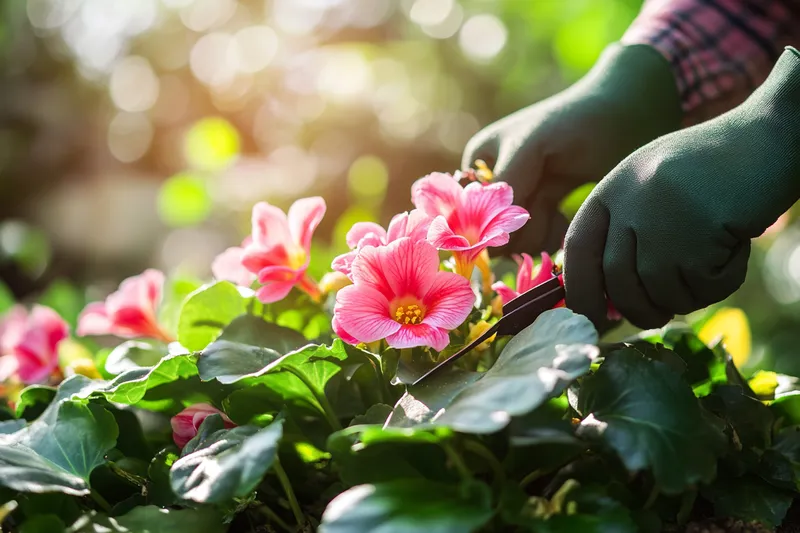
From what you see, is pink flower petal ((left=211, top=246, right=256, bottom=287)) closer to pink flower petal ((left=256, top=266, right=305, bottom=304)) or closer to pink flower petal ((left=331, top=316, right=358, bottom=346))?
pink flower petal ((left=256, top=266, right=305, bottom=304))

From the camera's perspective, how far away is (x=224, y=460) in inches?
20.2

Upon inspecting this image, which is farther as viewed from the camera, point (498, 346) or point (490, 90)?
point (490, 90)

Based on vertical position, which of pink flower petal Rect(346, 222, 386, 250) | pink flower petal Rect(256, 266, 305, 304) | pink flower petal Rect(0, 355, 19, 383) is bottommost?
pink flower petal Rect(0, 355, 19, 383)

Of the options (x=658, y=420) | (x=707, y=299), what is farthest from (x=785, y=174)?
(x=658, y=420)

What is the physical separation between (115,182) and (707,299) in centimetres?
348

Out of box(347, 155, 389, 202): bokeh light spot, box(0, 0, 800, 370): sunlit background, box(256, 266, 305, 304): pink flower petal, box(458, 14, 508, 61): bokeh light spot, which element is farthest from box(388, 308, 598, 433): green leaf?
box(458, 14, 508, 61): bokeh light spot

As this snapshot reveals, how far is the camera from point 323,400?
2.13ft

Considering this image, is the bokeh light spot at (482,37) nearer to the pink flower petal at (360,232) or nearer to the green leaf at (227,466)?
the pink flower petal at (360,232)

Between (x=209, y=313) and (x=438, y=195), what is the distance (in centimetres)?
30

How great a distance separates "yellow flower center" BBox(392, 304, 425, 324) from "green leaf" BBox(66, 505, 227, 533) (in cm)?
23

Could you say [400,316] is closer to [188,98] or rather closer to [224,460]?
[224,460]

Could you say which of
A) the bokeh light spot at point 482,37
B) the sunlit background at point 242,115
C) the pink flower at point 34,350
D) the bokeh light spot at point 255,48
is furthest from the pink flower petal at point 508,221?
the bokeh light spot at point 255,48

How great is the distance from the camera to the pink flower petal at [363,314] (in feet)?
1.86

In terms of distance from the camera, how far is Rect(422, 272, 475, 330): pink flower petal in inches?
22.7
